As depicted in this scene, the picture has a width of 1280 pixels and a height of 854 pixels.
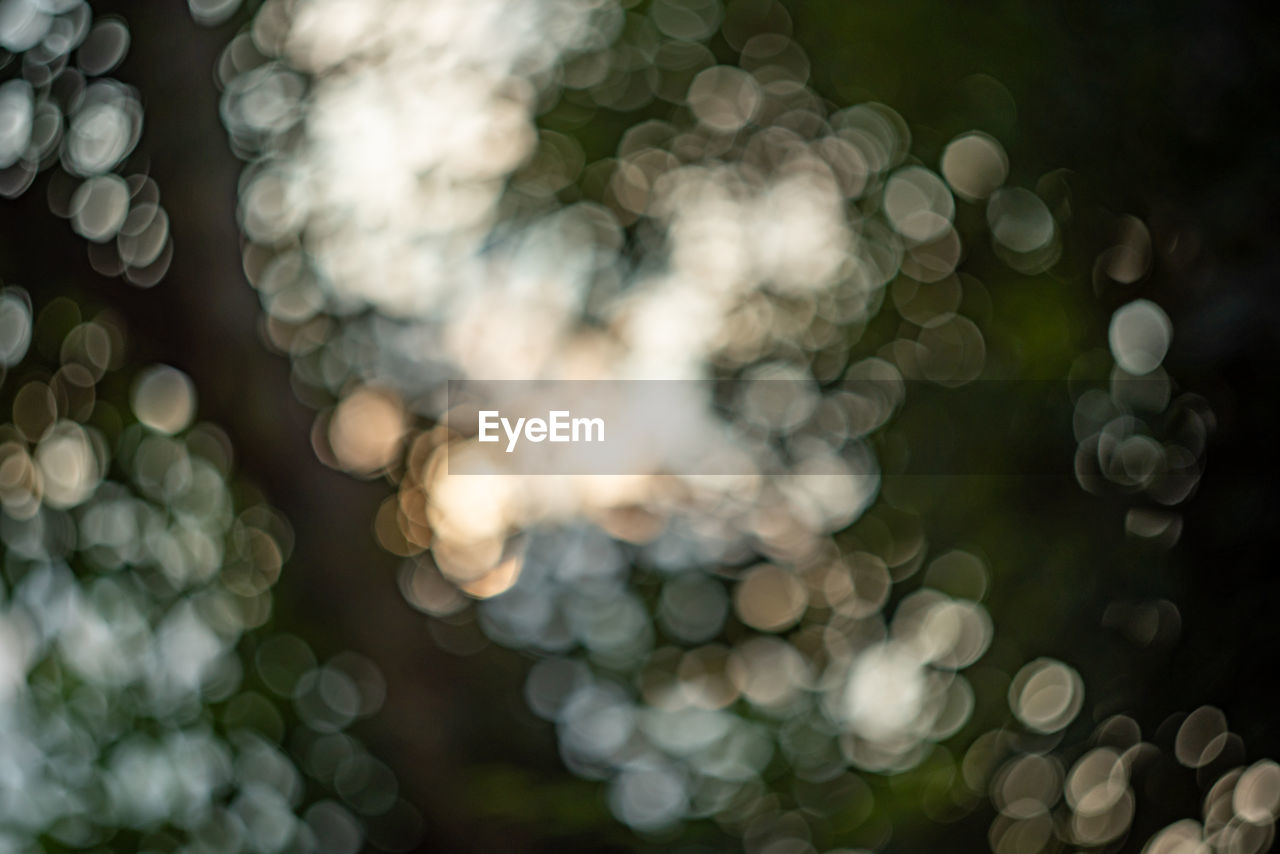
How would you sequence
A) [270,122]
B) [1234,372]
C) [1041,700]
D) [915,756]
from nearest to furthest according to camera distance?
1. [1234,372]
2. [1041,700]
3. [915,756]
4. [270,122]

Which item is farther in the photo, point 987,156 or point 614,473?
point 614,473

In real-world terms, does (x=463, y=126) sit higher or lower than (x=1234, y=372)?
lower

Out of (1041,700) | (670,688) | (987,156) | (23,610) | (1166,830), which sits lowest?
(670,688)

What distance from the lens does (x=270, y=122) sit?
122 centimetres

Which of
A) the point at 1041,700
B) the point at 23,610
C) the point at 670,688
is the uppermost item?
the point at 1041,700

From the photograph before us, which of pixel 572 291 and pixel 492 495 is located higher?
pixel 572 291

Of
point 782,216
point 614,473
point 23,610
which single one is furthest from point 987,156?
point 23,610

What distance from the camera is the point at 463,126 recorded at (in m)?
1.27

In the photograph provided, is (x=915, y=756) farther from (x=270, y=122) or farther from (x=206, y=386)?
(x=270, y=122)

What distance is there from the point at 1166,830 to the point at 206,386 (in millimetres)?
963

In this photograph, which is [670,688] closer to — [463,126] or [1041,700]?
[1041,700]

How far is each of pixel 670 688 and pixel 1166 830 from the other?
2.48 feet

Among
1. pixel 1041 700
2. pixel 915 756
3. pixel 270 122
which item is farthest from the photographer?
pixel 270 122

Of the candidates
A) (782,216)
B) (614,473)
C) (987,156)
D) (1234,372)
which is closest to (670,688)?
(614,473)
